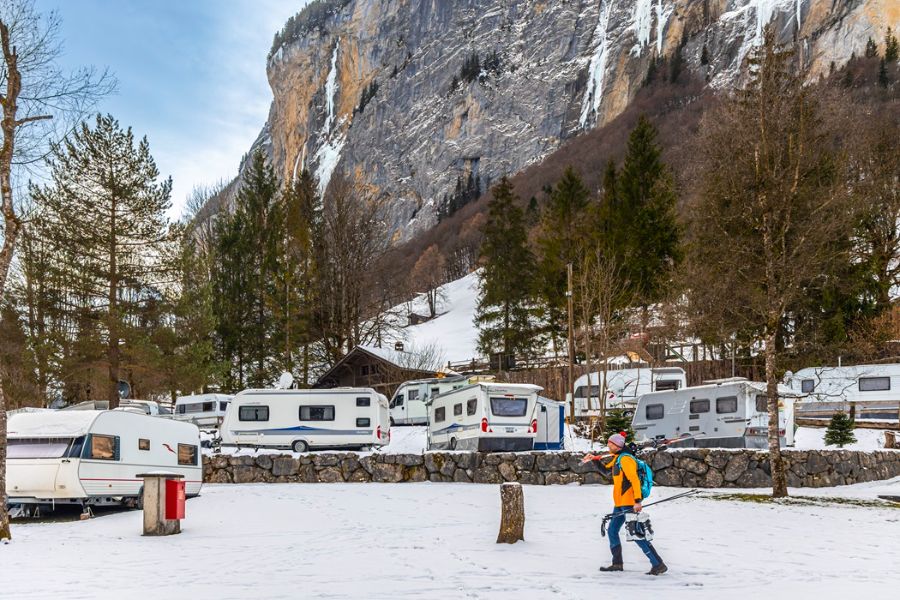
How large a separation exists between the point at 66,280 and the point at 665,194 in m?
27.9

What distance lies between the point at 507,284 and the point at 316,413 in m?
23.0

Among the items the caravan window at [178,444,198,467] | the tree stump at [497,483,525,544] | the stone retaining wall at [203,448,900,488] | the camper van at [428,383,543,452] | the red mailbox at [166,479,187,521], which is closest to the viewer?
the tree stump at [497,483,525,544]

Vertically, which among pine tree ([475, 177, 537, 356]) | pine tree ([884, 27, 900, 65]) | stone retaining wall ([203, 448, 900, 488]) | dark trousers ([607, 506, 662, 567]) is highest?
pine tree ([884, 27, 900, 65])

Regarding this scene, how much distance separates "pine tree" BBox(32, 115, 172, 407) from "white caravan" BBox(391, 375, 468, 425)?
10436 mm

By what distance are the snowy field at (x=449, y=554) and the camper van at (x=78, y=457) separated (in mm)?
623

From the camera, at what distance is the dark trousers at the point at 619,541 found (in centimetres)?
821

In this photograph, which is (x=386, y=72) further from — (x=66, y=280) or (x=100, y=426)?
(x=100, y=426)

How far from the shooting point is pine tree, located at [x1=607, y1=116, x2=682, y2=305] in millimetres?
39125

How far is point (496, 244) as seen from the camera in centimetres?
4803

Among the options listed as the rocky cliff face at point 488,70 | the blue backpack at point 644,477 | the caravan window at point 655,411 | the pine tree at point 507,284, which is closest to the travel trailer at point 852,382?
the caravan window at point 655,411

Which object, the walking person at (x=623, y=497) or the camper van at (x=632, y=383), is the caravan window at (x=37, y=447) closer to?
the walking person at (x=623, y=497)

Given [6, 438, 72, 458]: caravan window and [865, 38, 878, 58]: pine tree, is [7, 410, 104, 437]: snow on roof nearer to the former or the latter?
[6, 438, 72, 458]: caravan window

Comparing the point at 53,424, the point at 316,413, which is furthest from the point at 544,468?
the point at 53,424

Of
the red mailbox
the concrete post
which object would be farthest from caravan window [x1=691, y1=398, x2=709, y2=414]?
the concrete post
